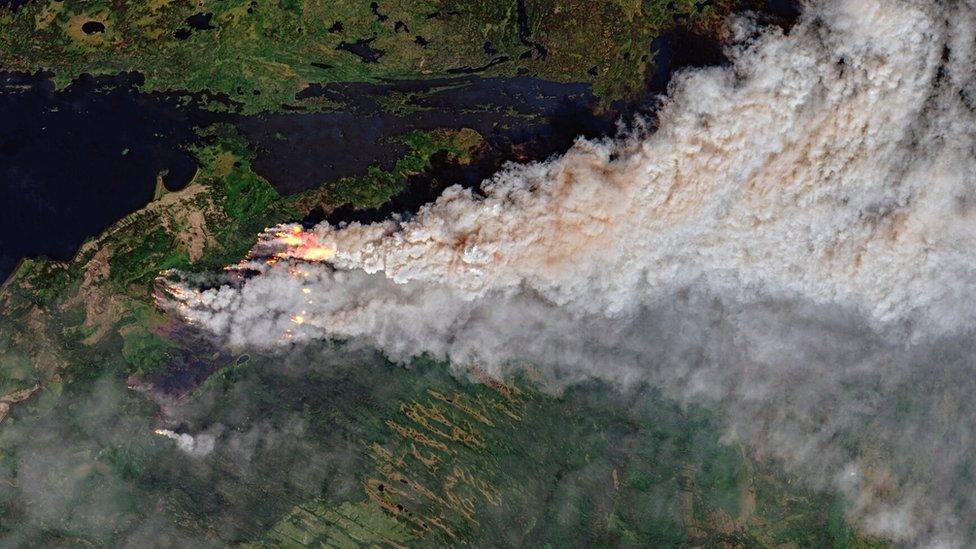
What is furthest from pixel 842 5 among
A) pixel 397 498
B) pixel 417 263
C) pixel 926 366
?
pixel 397 498

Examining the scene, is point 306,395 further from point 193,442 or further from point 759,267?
point 759,267

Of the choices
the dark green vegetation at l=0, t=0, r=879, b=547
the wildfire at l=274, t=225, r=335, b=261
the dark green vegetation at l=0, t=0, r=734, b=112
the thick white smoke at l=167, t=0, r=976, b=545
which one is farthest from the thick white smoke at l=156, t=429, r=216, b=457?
the dark green vegetation at l=0, t=0, r=734, b=112

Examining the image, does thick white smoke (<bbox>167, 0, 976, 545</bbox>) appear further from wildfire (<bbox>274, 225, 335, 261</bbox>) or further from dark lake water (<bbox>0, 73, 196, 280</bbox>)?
dark lake water (<bbox>0, 73, 196, 280</bbox>)

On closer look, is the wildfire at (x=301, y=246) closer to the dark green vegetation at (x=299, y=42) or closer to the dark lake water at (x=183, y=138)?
the dark lake water at (x=183, y=138)

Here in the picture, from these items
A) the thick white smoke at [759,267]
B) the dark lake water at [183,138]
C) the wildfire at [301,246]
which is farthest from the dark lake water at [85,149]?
the thick white smoke at [759,267]

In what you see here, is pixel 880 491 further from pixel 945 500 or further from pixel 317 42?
pixel 317 42

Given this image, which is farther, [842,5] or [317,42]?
[317,42]
